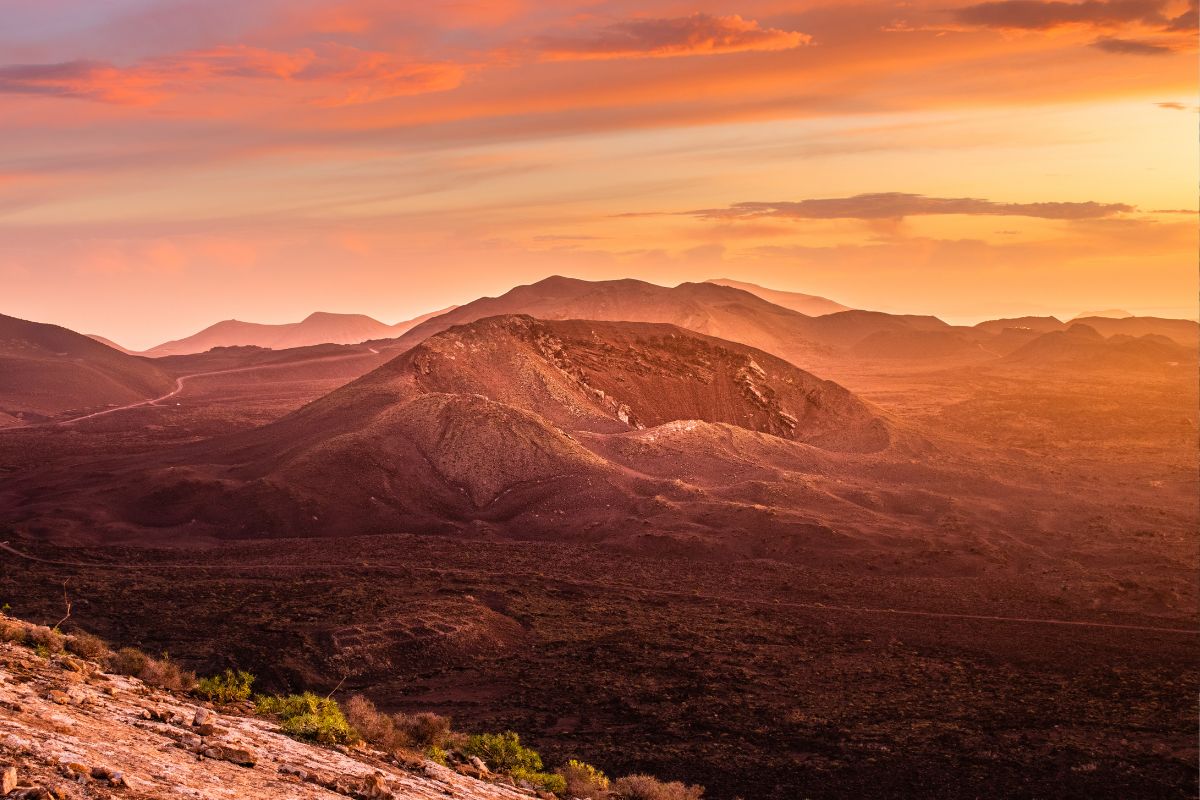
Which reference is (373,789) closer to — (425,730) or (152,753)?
(152,753)

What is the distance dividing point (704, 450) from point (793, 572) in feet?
66.8

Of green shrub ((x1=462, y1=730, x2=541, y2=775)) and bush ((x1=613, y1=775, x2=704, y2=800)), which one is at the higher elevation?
green shrub ((x1=462, y1=730, x2=541, y2=775))

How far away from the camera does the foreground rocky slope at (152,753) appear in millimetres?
8781

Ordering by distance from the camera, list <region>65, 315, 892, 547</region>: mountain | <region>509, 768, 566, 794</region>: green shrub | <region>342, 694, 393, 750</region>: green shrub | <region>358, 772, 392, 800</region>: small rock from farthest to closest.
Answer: <region>65, 315, 892, 547</region>: mountain
<region>509, 768, 566, 794</region>: green shrub
<region>342, 694, 393, 750</region>: green shrub
<region>358, 772, 392, 800</region>: small rock

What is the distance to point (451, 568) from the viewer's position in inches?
1526

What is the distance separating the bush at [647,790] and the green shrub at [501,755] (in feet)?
5.13

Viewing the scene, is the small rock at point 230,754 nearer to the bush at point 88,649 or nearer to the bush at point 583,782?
the bush at point 88,649

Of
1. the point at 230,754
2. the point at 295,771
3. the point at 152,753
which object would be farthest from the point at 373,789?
the point at 152,753

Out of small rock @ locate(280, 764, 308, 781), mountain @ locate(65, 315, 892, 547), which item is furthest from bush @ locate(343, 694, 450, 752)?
mountain @ locate(65, 315, 892, 547)

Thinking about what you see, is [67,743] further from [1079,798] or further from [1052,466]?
[1052,466]

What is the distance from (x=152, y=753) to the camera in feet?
33.7

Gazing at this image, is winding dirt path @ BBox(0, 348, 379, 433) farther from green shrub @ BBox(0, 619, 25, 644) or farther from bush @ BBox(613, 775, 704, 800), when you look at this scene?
bush @ BBox(613, 775, 704, 800)

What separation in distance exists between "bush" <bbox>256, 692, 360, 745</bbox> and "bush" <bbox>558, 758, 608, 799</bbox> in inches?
161

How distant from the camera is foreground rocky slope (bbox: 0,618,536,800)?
28.8 ft
